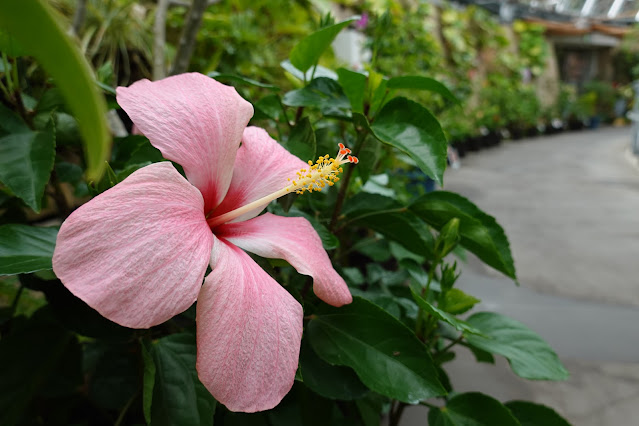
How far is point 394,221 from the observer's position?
23.8 inches

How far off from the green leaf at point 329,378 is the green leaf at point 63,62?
40cm

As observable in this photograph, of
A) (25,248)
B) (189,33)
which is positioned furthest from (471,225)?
(189,33)

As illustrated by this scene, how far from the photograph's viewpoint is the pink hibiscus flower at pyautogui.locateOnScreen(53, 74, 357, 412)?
295mm

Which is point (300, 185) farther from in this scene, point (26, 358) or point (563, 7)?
point (563, 7)

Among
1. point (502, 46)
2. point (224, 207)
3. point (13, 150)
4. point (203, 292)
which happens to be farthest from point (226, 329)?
point (502, 46)

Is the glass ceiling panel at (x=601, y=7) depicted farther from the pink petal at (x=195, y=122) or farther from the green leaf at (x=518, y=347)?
the pink petal at (x=195, y=122)

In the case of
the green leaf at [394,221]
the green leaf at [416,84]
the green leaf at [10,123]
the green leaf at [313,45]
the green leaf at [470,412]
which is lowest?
the green leaf at [470,412]

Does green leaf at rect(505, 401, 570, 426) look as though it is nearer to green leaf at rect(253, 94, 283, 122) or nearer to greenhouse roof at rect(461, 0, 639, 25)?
green leaf at rect(253, 94, 283, 122)

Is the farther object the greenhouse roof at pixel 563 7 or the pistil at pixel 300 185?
the greenhouse roof at pixel 563 7

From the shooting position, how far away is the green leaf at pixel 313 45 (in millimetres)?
510

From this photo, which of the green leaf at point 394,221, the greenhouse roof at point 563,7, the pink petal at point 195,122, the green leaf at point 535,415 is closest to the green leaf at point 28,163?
the pink petal at point 195,122

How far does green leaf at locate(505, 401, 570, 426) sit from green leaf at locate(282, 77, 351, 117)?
0.48m

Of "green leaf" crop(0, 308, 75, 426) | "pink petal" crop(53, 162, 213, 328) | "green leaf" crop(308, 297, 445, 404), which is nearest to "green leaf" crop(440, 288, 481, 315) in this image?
"green leaf" crop(308, 297, 445, 404)

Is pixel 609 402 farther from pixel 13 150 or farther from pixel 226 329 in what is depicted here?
pixel 13 150
